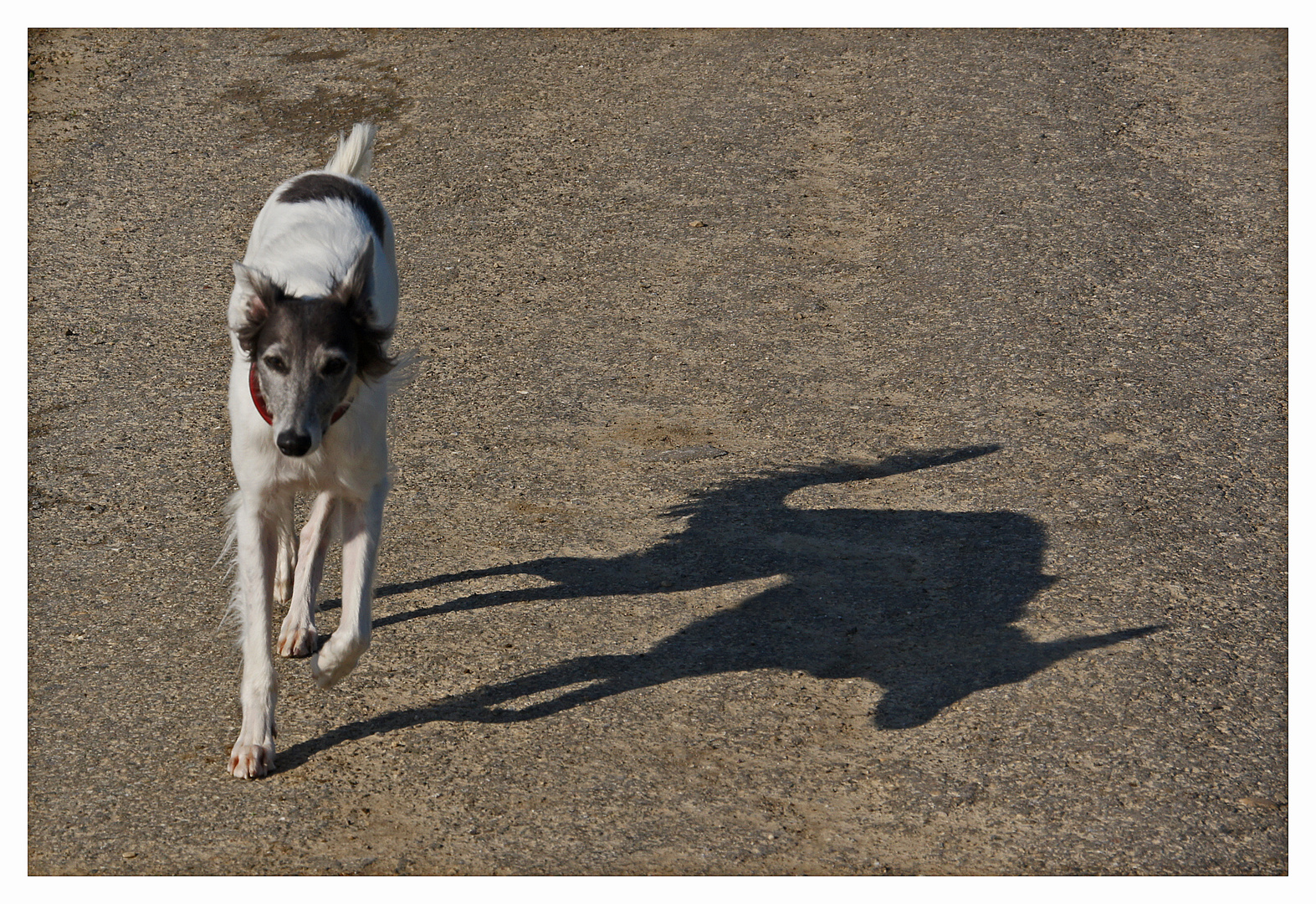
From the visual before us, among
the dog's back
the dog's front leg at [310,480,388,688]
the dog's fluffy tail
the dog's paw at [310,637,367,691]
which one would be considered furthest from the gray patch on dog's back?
the dog's paw at [310,637,367,691]

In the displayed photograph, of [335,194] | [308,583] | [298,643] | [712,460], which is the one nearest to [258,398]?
[308,583]

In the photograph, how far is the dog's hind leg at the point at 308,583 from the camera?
561 centimetres

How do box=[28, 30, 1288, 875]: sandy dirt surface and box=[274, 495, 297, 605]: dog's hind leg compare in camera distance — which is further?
box=[274, 495, 297, 605]: dog's hind leg

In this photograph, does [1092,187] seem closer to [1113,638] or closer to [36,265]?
[1113,638]

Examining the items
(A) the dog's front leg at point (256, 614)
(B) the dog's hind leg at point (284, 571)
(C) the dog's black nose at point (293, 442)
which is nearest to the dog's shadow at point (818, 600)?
(A) the dog's front leg at point (256, 614)

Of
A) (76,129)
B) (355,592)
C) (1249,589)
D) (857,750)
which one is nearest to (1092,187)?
(1249,589)

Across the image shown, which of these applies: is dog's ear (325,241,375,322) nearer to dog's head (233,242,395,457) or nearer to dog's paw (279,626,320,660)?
dog's head (233,242,395,457)

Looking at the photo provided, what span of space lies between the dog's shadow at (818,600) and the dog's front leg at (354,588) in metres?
0.36

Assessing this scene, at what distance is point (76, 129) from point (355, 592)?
851 centimetres

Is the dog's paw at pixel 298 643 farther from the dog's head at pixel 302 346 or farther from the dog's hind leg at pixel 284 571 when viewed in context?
the dog's head at pixel 302 346

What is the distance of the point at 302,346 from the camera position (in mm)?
4586

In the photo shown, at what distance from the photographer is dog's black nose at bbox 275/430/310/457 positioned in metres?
4.51

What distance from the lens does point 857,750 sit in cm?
Answer: 504

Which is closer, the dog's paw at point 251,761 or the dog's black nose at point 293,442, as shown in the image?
the dog's black nose at point 293,442
